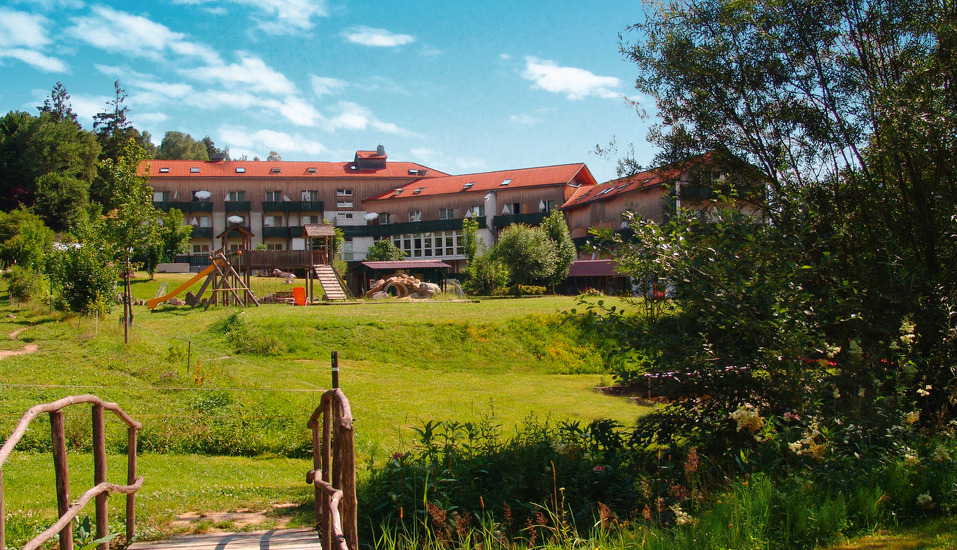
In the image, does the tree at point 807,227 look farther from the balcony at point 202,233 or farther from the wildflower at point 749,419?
the balcony at point 202,233

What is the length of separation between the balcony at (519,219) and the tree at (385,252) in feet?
27.8

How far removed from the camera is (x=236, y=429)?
37.4 feet

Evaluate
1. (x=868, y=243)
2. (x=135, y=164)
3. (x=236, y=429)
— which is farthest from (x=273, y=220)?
(x=868, y=243)

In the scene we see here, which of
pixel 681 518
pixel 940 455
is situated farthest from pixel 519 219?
pixel 681 518

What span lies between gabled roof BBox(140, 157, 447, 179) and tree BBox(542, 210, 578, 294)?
2641cm

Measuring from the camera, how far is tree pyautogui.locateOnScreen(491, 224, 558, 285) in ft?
141

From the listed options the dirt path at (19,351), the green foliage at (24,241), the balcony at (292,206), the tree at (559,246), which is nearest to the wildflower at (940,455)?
the dirt path at (19,351)

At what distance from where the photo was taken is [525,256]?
4312cm

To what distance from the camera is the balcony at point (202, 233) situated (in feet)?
214

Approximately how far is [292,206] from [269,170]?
4.87 metres

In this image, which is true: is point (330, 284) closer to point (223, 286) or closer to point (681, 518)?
point (223, 286)

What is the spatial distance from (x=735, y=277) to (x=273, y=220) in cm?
6475

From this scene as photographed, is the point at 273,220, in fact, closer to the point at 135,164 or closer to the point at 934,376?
the point at 135,164

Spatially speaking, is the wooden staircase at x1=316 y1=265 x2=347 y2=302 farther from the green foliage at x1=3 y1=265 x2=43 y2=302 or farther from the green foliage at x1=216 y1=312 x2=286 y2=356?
the green foliage at x1=3 y1=265 x2=43 y2=302
